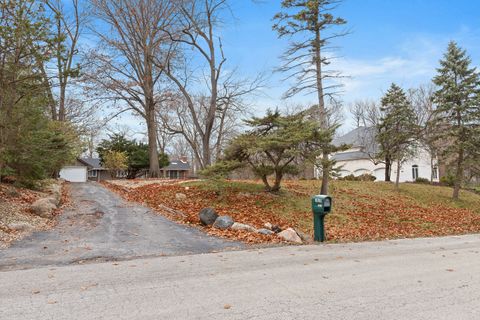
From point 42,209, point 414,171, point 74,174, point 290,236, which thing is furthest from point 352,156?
point 42,209

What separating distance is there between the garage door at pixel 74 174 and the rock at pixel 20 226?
3190 centimetres

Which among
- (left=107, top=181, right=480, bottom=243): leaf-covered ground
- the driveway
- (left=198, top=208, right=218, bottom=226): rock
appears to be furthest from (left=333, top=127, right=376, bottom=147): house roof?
the driveway

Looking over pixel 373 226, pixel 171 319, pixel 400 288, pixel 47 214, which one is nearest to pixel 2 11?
pixel 47 214

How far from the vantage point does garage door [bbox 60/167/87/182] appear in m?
38.6

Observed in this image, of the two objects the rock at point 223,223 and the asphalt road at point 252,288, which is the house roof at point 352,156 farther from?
the asphalt road at point 252,288

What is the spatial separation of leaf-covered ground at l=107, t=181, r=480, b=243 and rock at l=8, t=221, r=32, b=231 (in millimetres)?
4032

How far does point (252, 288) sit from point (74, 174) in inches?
1513

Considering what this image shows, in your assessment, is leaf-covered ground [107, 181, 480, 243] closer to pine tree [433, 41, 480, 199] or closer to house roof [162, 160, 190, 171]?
pine tree [433, 41, 480, 199]

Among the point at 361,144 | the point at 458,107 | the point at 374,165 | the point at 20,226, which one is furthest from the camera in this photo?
the point at 361,144

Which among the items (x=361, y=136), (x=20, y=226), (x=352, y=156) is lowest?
(x=20, y=226)

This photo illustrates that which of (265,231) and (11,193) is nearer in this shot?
(265,231)

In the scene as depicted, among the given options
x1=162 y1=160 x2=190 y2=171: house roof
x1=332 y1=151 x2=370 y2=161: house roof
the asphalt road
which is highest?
x1=332 y1=151 x2=370 y2=161: house roof

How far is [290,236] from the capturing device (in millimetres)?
9031

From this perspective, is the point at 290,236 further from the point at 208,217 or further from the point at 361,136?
the point at 361,136
